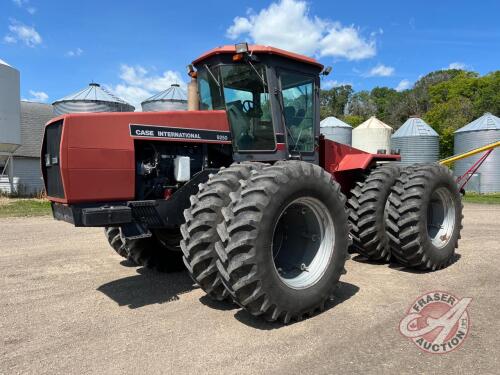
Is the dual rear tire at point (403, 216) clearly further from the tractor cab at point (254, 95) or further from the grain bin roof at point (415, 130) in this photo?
the grain bin roof at point (415, 130)

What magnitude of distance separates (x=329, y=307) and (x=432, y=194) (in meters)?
2.59

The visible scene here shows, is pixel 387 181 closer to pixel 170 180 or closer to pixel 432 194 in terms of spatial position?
pixel 432 194

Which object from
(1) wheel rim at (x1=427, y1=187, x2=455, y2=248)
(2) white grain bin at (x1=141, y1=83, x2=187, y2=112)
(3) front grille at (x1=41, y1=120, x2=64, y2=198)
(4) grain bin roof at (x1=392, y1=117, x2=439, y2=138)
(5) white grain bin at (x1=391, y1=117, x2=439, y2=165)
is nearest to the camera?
(3) front grille at (x1=41, y1=120, x2=64, y2=198)

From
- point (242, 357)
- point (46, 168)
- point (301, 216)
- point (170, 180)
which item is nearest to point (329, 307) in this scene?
point (301, 216)

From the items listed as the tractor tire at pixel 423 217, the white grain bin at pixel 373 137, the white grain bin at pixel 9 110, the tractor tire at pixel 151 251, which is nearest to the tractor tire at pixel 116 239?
the tractor tire at pixel 151 251

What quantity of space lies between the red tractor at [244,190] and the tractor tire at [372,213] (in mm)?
18

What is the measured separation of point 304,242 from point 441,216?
2.88m

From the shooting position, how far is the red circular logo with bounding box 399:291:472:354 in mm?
3754

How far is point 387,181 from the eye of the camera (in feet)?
20.2

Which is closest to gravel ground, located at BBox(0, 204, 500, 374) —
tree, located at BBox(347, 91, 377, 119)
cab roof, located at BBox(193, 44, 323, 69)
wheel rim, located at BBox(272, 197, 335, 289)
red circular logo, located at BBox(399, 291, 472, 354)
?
red circular logo, located at BBox(399, 291, 472, 354)

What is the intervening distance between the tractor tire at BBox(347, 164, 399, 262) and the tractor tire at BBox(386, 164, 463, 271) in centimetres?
12

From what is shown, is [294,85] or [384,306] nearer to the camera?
[384,306]

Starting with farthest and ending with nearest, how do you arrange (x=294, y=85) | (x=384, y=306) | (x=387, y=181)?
(x=387, y=181) < (x=294, y=85) < (x=384, y=306)

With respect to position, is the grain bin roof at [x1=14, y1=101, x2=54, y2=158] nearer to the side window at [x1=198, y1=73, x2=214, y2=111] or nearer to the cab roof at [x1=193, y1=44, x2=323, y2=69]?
the side window at [x1=198, y1=73, x2=214, y2=111]
